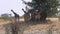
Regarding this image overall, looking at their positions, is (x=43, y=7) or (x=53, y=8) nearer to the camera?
(x=43, y=7)

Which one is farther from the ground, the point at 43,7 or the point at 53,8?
the point at 43,7

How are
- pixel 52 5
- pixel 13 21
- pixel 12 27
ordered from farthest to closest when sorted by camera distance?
pixel 52 5 → pixel 13 21 → pixel 12 27

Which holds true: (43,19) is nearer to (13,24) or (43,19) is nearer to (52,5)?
(52,5)

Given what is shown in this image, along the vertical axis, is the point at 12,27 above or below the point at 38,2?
above

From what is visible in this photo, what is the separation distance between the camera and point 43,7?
2962cm

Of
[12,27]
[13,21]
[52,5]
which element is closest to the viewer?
[12,27]

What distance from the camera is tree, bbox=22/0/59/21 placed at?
2958 centimetres

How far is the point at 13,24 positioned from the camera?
35.0 ft

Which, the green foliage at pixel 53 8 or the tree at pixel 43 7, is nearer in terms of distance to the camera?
the green foliage at pixel 53 8

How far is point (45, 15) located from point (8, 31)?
19692 millimetres

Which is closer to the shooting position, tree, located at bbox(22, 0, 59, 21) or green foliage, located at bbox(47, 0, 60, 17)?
green foliage, located at bbox(47, 0, 60, 17)

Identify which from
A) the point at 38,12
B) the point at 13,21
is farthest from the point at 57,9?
the point at 13,21

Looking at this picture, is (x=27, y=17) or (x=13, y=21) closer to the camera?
(x=13, y=21)

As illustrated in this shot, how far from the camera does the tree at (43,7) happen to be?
29.6 meters
